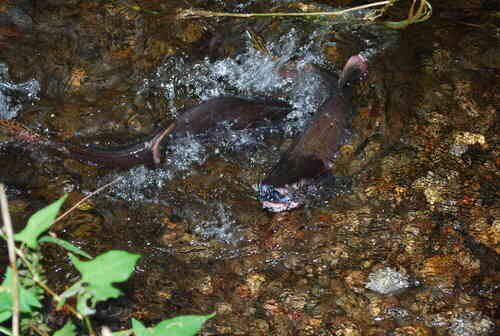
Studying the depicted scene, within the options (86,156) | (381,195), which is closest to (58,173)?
(86,156)

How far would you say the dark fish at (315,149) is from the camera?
3.89 meters

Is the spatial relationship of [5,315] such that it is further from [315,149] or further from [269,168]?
[315,149]

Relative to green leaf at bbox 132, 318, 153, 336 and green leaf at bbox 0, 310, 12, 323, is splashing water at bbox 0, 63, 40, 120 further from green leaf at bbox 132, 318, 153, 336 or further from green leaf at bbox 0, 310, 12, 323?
green leaf at bbox 132, 318, 153, 336

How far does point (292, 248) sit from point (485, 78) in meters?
2.48

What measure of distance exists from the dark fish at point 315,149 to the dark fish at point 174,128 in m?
0.39

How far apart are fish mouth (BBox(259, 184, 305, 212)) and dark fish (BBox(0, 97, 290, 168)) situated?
2.60 feet

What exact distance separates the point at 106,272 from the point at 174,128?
2652mm

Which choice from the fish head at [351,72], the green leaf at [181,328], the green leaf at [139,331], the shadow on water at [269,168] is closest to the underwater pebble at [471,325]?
the shadow on water at [269,168]

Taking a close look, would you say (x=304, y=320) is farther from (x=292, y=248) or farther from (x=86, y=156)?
(x=86, y=156)

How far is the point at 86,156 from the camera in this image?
3996mm

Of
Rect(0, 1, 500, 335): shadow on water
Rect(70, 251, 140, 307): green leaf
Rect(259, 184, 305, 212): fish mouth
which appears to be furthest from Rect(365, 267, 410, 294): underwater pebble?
Rect(70, 251, 140, 307): green leaf

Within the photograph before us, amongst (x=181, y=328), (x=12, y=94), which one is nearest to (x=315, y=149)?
(x=181, y=328)

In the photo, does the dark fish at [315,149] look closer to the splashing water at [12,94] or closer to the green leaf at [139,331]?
the green leaf at [139,331]

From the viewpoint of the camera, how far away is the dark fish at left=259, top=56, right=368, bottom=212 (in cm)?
389
